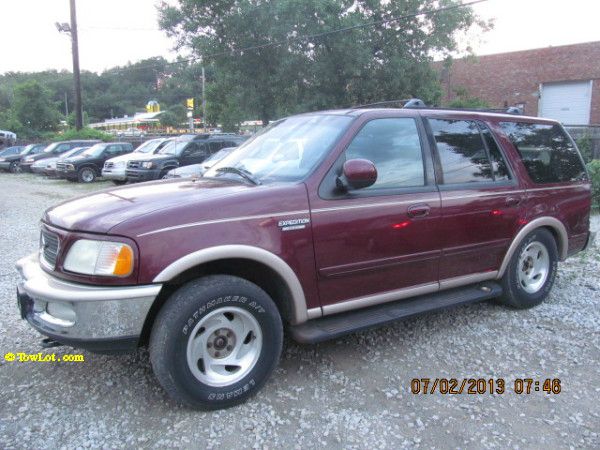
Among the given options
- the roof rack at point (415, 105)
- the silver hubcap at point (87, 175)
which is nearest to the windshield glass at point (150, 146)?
the silver hubcap at point (87, 175)

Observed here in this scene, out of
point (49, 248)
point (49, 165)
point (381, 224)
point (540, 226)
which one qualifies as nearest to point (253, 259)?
point (381, 224)

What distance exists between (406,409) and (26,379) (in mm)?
2537

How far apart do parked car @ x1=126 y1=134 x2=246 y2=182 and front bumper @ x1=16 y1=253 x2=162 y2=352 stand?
502 inches

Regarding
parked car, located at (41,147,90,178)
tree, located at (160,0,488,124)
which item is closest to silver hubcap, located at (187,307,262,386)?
tree, located at (160,0,488,124)

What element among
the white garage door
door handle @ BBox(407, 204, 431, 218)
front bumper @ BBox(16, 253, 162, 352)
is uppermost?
the white garage door

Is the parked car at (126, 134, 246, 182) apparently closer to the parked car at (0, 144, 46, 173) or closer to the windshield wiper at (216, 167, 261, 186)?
the windshield wiper at (216, 167, 261, 186)

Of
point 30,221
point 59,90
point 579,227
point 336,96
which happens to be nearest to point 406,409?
point 579,227

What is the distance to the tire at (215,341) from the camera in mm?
2938

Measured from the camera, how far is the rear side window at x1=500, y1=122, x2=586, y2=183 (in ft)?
15.4

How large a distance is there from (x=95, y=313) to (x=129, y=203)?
72 cm

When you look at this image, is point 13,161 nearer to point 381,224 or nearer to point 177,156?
point 177,156

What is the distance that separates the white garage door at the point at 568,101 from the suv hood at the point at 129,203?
2955 centimetres

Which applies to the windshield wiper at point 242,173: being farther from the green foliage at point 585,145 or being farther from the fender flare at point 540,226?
the green foliage at point 585,145

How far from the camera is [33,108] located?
53.0m
